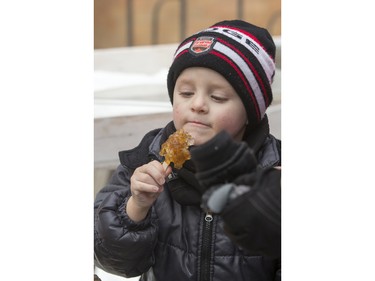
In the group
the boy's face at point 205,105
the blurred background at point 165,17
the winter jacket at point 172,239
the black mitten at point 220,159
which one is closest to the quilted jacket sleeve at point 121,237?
the winter jacket at point 172,239

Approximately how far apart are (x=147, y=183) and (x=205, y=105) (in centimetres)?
10

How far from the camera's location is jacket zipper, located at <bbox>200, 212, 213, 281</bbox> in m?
0.79

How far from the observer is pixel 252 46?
2.54 ft

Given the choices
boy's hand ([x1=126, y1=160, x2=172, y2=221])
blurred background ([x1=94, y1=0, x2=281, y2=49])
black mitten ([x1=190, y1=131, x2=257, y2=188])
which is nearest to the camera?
black mitten ([x1=190, y1=131, x2=257, y2=188])

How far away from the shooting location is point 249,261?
0.79m

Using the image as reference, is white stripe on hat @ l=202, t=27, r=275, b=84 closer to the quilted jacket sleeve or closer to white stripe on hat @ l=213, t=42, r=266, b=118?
white stripe on hat @ l=213, t=42, r=266, b=118

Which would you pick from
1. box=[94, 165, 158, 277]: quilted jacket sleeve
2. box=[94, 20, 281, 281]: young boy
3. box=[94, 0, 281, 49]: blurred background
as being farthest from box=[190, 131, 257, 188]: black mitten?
box=[94, 0, 281, 49]: blurred background

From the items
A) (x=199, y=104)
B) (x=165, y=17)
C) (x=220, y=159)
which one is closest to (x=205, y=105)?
(x=199, y=104)

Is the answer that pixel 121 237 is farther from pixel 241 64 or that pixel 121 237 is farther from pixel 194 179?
pixel 241 64

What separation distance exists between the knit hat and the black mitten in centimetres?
17

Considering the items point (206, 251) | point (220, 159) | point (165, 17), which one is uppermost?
point (165, 17)
